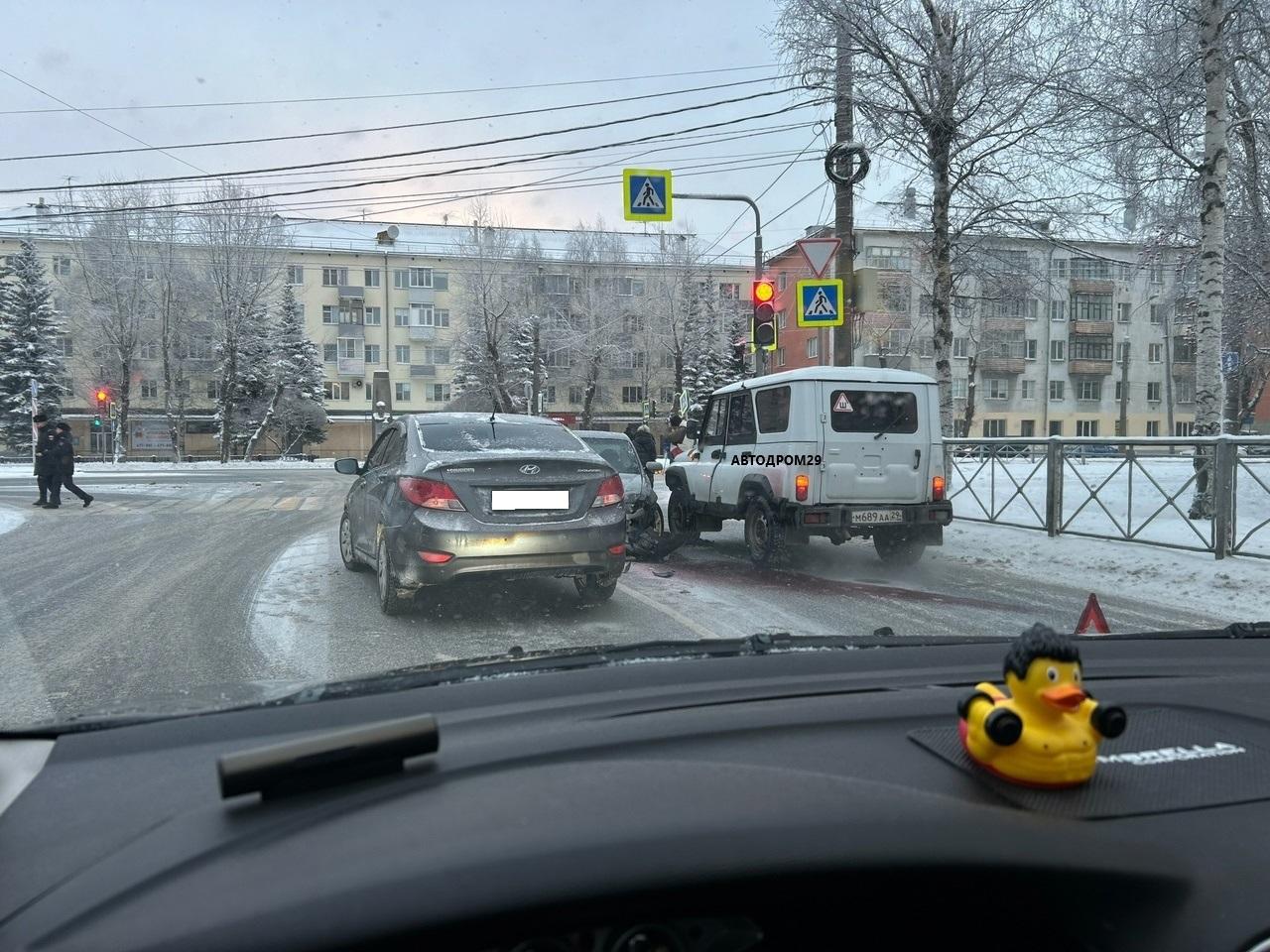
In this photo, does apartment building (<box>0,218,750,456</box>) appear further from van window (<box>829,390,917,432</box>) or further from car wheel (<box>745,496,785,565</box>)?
van window (<box>829,390,917,432</box>)

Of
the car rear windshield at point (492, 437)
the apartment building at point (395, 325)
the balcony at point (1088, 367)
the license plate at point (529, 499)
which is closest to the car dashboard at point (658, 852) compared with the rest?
the license plate at point (529, 499)

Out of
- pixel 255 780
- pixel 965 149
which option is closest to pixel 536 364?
pixel 965 149

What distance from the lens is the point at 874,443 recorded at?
9.77 meters

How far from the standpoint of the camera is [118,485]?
24.2m

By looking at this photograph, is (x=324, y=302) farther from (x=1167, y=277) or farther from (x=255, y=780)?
(x=255, y=780)

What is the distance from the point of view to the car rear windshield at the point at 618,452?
12.3m

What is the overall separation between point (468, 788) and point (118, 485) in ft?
87.0

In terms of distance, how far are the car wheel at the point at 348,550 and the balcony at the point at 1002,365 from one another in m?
57.8

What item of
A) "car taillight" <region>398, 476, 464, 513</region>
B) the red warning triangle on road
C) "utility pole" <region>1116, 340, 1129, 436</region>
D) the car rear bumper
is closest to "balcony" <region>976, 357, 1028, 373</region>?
"utility pole" <region>1116, 340, 1129, 436</region>

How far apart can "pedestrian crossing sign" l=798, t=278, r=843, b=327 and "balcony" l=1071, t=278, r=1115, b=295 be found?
174ft

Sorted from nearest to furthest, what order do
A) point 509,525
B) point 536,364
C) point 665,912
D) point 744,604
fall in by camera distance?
point 665,912 → point 509,525 → point 744,604 → point 536,364

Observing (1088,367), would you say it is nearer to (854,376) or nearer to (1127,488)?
(1127,488)

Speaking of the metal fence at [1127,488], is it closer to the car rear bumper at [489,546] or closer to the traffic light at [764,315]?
the traffic light at [764,315]

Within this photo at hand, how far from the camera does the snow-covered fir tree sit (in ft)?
163
